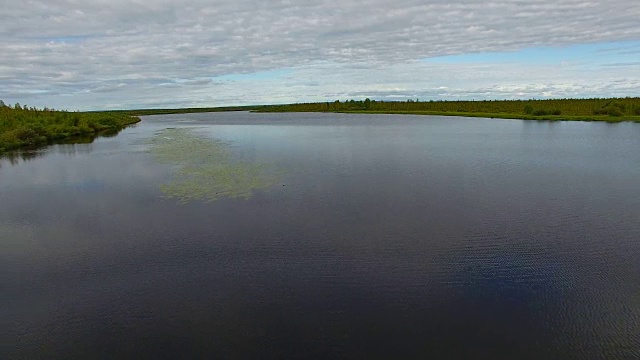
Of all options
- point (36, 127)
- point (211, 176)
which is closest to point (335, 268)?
point (211, 176)

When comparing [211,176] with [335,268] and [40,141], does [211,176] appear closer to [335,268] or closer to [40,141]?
[335,268]

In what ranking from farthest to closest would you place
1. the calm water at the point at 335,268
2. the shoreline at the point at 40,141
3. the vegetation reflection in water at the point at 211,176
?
the shoreline at the point at 40,141 < the vegetation reflection in water at the point at 211,176 < the calm water at the point at 335,268

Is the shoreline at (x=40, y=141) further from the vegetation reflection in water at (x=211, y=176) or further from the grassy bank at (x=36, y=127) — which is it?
the vegetation reflection in water at (x=211, y=176)

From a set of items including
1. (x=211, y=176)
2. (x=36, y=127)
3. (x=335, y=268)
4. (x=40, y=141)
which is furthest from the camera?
(x=36, y=127)

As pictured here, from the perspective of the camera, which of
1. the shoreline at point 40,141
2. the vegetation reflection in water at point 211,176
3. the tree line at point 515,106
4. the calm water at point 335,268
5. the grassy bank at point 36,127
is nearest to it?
the calm water at point 335,268

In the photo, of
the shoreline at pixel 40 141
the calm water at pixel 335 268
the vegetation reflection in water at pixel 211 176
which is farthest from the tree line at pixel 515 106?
the shoreline at pixel 40 141

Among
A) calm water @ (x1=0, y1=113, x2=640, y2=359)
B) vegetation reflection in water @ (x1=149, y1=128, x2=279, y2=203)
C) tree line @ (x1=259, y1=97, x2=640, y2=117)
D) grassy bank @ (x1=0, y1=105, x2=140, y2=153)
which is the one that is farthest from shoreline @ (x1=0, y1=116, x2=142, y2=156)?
tree line @ (x1=259, y1=97, x2=640, y2=117)
